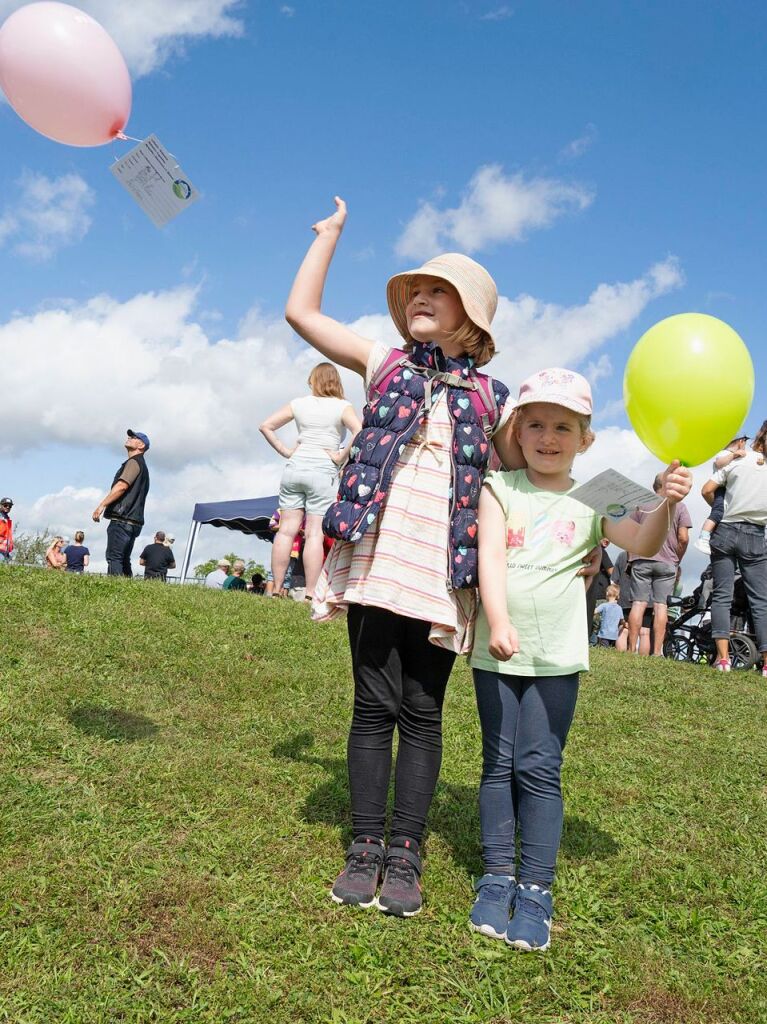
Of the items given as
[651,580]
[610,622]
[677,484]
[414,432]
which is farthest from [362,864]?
[610,622]

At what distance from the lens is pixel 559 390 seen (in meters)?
2.85

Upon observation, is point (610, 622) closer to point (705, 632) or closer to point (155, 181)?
point (705, 632)

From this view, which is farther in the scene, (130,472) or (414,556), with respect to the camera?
(130,472)

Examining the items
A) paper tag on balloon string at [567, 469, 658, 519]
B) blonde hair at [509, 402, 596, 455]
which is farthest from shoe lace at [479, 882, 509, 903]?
blonde hair at [509, 402, 596, 455]

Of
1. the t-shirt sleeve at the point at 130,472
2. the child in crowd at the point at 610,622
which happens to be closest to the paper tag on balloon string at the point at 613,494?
the t-shirt sleeve at the point at 130,472

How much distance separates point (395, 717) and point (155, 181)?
7.97 feet

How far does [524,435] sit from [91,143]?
247 centimetres

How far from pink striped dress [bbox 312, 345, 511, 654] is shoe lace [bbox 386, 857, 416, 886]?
2.33 feet

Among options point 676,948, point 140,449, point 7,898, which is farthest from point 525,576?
point 140,449

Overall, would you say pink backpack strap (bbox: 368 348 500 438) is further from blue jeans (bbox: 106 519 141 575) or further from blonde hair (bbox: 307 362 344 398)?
blue jeans (bbox: 106 519 141 575)

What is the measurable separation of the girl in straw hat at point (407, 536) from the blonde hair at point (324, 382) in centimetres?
455

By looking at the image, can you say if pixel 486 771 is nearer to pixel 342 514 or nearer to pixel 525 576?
pixel 525 576

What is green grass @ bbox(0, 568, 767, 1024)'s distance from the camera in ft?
7.41

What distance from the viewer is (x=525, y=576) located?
2.85m
